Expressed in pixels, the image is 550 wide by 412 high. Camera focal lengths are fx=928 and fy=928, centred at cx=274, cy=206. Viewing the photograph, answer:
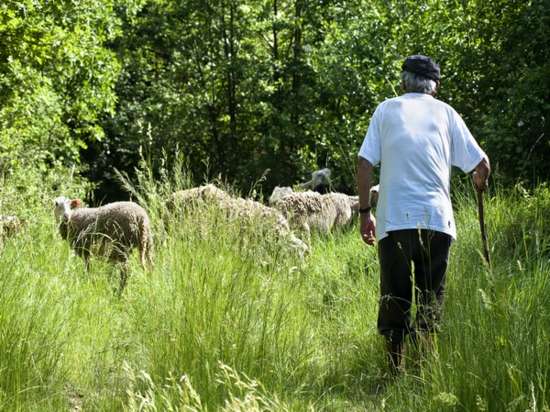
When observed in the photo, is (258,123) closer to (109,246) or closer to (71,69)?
(71,69)

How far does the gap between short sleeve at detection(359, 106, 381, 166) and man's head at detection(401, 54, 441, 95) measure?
27 centimetres

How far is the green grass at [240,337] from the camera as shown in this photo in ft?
14.6

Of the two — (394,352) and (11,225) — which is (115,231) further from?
(394,352)

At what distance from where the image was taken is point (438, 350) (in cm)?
507

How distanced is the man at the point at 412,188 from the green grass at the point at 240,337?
29 centimetres

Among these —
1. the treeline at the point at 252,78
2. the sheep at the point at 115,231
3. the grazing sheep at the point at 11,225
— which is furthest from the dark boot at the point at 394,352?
the sheep at the point at 115,231

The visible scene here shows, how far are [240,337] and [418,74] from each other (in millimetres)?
2097

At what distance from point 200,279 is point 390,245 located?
1216 mm

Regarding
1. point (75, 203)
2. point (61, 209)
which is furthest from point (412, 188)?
point (75, 203)

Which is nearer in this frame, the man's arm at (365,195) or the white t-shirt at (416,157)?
the white t-shirt at (416,157)

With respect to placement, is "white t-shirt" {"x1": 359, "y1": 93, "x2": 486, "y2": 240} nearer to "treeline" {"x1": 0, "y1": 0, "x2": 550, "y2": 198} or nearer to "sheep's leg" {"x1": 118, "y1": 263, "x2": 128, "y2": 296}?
"treeline" {"x1": 0, "y1": 0, "x2": 550, "y2": 198}

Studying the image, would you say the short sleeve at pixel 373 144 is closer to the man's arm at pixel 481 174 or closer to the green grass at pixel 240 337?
the man's arm at pixel 481 174

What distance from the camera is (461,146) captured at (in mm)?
6020

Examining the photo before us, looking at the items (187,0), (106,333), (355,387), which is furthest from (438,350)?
(187,0)
